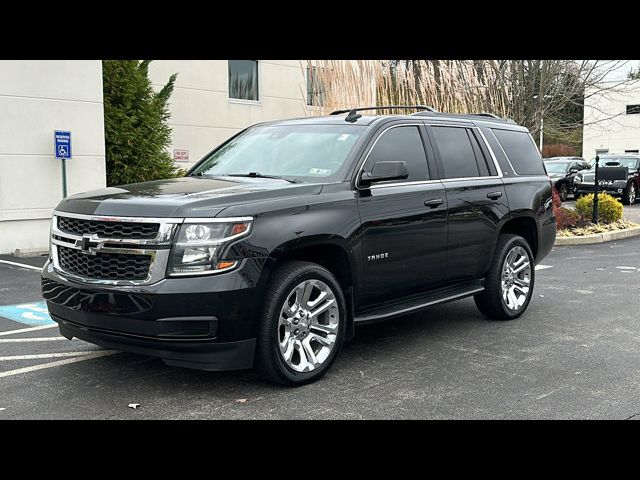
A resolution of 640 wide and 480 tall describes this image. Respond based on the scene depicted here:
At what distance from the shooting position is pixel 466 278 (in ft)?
21.9

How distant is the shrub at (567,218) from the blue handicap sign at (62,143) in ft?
31.7

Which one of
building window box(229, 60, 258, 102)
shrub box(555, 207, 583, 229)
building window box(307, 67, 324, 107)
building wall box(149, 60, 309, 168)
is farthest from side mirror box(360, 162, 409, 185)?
building window box(229, 60, 258, 102)

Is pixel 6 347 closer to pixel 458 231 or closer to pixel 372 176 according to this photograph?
pixel 372 176

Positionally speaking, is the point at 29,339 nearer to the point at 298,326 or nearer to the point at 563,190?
the point at 298,326

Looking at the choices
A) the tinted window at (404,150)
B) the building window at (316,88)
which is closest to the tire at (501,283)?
the tinted window at (404,150)

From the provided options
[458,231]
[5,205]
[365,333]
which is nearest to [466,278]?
[458,231]

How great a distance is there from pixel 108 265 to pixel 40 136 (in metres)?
9.50

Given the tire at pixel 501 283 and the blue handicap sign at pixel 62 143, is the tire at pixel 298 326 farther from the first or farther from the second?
the blue handicap sign at pixel 62 143

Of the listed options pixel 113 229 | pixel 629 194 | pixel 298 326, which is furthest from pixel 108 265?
pixel 629 194

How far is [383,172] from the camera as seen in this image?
5531 millimetres

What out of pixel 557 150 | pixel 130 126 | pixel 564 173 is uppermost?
pixel 557 150

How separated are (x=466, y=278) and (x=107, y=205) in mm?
3378

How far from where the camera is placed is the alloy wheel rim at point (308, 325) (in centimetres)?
496
